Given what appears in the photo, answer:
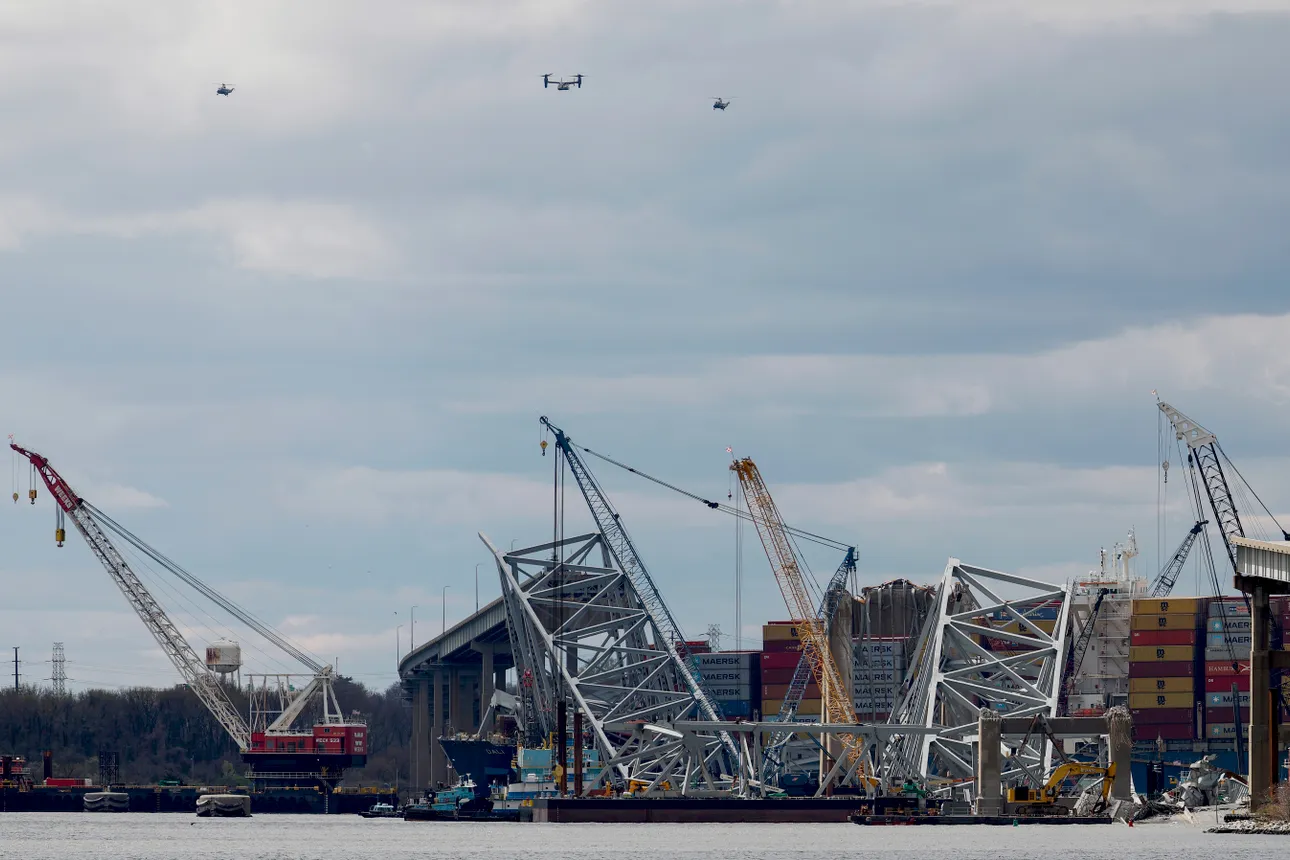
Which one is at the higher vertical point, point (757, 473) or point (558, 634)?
point (757, 473)

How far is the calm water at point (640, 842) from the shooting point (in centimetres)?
9712

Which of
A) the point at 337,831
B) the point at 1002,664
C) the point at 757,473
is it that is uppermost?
the point at 757,473

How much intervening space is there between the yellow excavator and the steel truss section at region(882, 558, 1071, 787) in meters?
11.1

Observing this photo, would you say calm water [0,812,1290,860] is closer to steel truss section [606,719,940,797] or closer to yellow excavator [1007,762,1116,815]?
steel truss section [606,719,940,797]

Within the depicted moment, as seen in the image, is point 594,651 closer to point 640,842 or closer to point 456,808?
point 456,808

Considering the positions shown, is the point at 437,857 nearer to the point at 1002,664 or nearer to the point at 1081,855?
the point at 1081,855

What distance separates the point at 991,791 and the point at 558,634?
191 feet

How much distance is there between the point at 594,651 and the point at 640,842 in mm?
70870

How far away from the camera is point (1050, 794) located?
135500 millimetres

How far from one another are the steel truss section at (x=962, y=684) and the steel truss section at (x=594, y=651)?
78.5 feet

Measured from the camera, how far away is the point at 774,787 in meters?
179

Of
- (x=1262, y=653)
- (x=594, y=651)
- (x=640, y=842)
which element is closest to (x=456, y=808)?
(x=594, y=651)

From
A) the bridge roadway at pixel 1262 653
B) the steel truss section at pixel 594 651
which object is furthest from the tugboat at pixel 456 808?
the bridge roadway at pixel 1262 653

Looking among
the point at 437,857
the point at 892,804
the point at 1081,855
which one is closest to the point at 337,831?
the point at 892,804
